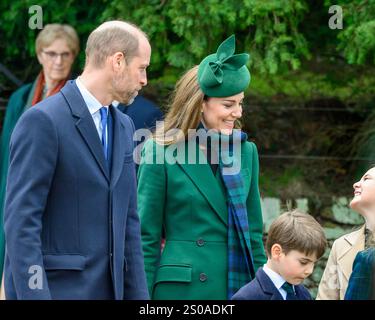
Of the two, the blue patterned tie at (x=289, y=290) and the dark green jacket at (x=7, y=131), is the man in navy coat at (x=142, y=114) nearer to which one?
the dark green jacket at (x=7, y=131)

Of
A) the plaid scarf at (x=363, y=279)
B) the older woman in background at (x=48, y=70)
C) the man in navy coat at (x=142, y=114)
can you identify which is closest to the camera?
the plaid scarf at (x=363, y=279)

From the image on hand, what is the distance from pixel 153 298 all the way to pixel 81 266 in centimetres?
90

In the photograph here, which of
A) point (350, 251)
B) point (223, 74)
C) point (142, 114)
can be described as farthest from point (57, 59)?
point (350, 251)

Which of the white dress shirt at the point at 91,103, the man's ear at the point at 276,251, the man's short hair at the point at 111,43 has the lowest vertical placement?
the man's ear at the point at 276,251

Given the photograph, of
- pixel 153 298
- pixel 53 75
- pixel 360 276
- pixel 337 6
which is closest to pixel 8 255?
pixel 153 298

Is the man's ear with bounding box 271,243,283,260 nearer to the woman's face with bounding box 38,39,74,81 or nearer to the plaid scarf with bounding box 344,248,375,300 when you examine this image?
the plaid scarf with bounding box 344,248,375,300

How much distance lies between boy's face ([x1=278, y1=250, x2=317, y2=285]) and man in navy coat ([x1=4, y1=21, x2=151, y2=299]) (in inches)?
32.7

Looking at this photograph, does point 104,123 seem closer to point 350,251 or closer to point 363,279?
point 363,279

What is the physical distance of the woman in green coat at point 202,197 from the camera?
5602 millimetres

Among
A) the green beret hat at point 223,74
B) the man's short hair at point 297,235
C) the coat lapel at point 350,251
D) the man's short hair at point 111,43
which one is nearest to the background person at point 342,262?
the coat lapel at point 350,251

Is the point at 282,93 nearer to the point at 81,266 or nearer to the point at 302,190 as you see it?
the point at 302,190

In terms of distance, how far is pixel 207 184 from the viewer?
18.6 ft

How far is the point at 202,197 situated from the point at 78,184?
105cm

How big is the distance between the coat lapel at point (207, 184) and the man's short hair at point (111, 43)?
2.77 ft
